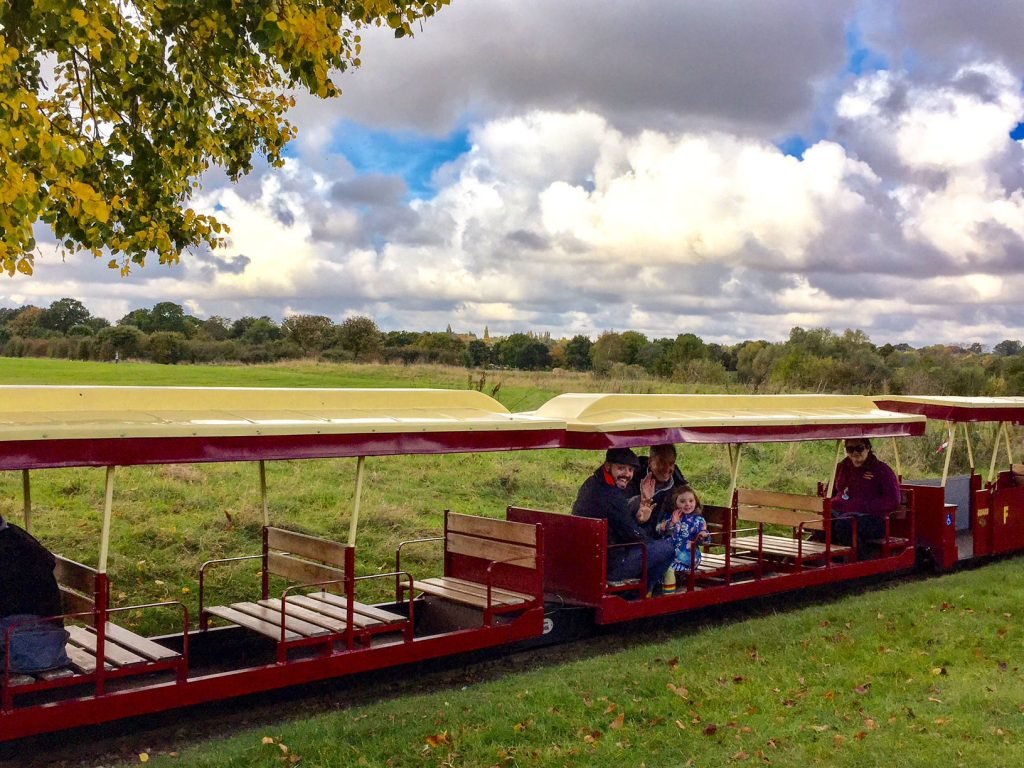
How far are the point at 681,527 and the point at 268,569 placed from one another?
382 centimetres

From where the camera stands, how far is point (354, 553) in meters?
8.12

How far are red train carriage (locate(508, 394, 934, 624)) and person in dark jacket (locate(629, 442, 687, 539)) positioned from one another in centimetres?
27

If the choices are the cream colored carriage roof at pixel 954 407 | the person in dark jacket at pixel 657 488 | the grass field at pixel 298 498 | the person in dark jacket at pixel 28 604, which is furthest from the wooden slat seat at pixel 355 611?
the cream colored carriage roof at pixel 954 407

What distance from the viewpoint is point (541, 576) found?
8.38 meters

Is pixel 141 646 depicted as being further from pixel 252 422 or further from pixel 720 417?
pixel 720 417

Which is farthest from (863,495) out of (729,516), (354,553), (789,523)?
(354,553)

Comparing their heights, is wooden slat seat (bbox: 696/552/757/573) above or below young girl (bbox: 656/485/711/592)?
below

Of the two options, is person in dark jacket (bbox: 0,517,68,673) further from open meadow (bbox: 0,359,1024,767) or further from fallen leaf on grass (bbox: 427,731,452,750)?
fallen leaf on grass (bbox: 427,731,452,750)

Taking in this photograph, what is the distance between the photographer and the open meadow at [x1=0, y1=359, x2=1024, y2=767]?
639 centimetres

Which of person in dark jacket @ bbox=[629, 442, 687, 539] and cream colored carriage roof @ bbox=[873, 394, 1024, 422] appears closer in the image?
person in dark jacket @ bbox=[629, 442, 687, 539]

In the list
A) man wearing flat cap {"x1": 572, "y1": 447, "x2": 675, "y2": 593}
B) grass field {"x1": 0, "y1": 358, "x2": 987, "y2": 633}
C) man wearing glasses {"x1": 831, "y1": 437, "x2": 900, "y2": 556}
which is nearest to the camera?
man wearing flat cap {"x1": 572, "y1": 447, "x2": 675, "y2": 593}

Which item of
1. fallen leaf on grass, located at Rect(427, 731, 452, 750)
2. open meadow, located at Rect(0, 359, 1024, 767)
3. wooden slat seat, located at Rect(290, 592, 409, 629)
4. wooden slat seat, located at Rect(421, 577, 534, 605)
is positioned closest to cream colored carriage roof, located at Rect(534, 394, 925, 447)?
wooden slat seat, located at Rect(421, 577, 534, 605)

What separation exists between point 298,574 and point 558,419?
2.51 metres

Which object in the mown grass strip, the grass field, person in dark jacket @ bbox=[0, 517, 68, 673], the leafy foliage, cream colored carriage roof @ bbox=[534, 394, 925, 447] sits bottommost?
the mown grass strip
